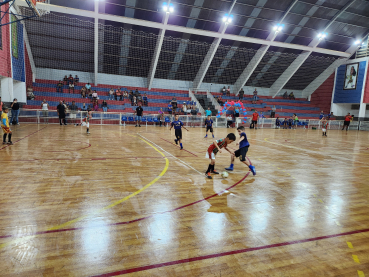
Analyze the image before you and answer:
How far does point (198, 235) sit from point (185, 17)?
76.5 ft

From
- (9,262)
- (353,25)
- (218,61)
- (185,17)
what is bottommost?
(9,262)

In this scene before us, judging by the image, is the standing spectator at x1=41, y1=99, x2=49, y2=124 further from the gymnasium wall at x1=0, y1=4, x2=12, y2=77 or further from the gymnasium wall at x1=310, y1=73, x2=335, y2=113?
the gymnasium wall at x1=310, y1=73, x2=335, y2=113

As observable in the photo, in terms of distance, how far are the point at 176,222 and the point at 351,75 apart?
35537mm

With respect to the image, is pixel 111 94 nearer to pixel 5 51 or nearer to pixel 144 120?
pixel 144 120

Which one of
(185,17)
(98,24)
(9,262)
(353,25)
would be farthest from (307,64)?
(9,262)

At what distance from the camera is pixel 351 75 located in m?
29.8

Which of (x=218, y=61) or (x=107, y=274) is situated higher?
(x=218, y=61)

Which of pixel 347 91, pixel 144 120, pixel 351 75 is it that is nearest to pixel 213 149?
pixel 144 120

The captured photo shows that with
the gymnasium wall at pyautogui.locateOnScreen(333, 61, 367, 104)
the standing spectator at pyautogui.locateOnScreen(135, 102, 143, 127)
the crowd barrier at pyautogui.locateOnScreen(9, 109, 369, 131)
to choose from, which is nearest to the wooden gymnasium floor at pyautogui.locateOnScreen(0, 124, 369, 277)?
the standing spectator at pyautogui.locateOnScreen(135, 102, 143, 127)

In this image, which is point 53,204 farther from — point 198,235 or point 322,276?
point 322,276

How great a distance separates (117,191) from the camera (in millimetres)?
4609

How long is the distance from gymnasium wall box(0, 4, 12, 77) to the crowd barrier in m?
3.27

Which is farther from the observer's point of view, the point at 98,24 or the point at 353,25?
the point at 353,25

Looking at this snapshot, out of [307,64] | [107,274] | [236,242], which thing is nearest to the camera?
[107,274]
